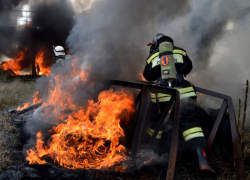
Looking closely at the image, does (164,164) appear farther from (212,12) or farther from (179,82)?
(212,12)

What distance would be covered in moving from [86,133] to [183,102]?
1.68m

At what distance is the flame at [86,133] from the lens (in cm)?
335

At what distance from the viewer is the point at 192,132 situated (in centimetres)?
311

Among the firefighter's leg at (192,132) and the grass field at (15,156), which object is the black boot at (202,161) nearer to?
the firefighter's leg at (192,132)

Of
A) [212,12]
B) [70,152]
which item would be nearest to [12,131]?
[70,152]

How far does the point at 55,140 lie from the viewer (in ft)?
11.5

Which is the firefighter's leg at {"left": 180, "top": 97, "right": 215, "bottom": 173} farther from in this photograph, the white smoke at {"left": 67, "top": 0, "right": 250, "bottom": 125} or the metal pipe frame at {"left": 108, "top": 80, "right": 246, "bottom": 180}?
the white smoke at {"left": 67, "top": 0, "right": 250, "bottom": 125}

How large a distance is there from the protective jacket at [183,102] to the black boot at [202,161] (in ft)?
0.23

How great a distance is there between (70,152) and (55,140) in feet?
1.21

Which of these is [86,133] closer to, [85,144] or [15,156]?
[85,144]

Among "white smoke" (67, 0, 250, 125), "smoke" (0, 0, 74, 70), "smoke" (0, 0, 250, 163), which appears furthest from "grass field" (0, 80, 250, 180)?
"smoke" (0, 0, 74, 70)

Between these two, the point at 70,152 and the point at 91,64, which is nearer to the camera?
the point at 70,152

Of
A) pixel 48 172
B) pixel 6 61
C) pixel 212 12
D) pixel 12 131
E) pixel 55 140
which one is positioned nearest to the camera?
pixel 48 172

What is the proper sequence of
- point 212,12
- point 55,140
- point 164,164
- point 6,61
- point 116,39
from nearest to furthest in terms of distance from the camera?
point 164,164
point 55,140
point 116,39
point 212,12
point 6,61
